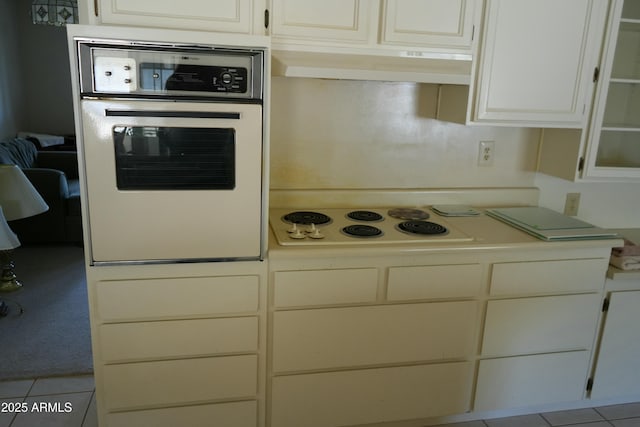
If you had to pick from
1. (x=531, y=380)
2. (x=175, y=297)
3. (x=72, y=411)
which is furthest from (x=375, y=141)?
(x=72, y=411)

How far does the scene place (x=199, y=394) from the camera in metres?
1.79

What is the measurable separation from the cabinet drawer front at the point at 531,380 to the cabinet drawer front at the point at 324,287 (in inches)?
25.8

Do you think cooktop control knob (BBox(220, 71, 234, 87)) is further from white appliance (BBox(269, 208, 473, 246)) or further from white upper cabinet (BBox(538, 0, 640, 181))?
white upper cabinet (BBox(538, 0, 640, 181))

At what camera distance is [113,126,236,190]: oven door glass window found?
4.95ft

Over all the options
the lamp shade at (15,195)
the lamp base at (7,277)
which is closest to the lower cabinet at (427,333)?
the lamp shade at (15,195)

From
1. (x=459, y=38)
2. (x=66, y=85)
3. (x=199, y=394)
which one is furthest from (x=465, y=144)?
(x=66, y=85)

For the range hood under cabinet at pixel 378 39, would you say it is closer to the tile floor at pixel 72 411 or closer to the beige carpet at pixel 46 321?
the tile floor at pixel 72 411

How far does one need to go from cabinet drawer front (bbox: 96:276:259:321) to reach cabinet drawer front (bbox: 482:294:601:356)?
0.99 meters

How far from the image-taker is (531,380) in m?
2.10

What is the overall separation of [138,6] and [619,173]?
2.09 m


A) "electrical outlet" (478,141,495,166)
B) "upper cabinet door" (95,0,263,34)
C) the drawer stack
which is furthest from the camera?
"electrical outlet" (478,141,495,166)

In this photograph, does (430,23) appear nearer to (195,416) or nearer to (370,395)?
(370,395)

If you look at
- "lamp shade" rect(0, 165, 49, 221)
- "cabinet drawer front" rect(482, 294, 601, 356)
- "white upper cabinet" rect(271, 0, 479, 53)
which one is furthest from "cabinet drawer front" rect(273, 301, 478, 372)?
"lamp shade" rect(0, 165, 49, 221)

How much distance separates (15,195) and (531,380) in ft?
9.42
